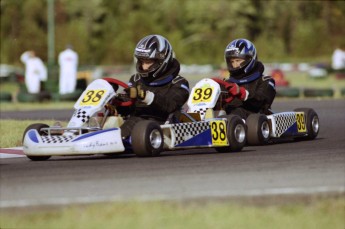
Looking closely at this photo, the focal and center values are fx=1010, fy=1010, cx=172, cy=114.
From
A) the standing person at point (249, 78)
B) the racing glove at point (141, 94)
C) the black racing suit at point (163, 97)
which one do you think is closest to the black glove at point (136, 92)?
the racing glove at point (141, 94)

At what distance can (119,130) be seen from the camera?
908 centimetres

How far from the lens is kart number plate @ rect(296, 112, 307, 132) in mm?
11703

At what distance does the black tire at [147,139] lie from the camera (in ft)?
29.5

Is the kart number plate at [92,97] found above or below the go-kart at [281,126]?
above

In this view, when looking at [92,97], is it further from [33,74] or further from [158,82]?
[33,74]

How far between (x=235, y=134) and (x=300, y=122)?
2100mm

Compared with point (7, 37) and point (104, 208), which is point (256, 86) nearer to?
point (104, 208)

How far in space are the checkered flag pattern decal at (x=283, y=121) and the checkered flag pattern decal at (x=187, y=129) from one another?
1.61m

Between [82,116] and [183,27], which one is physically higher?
[183,27]

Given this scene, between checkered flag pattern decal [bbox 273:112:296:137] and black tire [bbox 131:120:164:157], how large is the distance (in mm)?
2283

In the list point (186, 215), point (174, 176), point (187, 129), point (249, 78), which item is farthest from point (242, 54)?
point (186, 215)

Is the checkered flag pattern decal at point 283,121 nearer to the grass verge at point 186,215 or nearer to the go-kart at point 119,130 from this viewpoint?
the go-kart at point 119,130

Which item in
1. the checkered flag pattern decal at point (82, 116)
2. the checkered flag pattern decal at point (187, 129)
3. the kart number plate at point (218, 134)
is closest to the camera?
the checkered flag pattern decal at point (82, 116)

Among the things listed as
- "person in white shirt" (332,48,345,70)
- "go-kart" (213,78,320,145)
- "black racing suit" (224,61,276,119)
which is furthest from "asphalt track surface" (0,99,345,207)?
"person in white shirt" (332,48,345,70)
